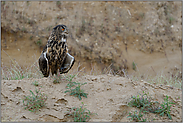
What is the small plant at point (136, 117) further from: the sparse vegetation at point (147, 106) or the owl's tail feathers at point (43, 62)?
the owl's tail feathers at point (43, 62)

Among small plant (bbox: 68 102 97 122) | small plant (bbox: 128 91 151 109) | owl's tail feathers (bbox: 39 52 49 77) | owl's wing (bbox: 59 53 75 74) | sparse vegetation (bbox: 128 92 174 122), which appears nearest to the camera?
small plant (bbox: 68 102 97 122)

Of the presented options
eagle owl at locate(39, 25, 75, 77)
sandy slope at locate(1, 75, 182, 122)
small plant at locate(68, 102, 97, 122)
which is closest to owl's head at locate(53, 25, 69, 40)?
eagle owl at locate(39, 25, 75, 77)

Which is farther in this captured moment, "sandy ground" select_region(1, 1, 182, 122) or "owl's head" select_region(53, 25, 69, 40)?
"sandy ground" select_region(1, 1, 182, 122)

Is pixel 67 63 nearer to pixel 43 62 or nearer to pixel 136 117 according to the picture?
pixel 43 62

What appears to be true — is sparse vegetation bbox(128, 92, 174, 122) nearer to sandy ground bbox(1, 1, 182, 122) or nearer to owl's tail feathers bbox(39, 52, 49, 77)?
owl's tail feathers bbox(39, 52, 49, 77)

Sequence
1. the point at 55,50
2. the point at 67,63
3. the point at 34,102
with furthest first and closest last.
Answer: the point at 67,63 → the point at 55,50 → the point at 34,102

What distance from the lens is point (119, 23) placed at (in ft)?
38.3

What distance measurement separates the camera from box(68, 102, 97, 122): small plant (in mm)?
3169

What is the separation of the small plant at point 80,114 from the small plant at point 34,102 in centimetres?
54

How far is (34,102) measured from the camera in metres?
3.37

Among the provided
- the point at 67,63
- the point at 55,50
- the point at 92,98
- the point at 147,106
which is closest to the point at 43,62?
the point at 55,50

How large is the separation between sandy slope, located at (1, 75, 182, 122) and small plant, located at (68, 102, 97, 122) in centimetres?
10

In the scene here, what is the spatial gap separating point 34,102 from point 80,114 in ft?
2.78

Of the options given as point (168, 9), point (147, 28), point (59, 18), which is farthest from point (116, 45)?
point (168, 9)
